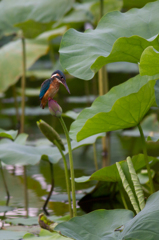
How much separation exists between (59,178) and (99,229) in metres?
0.77

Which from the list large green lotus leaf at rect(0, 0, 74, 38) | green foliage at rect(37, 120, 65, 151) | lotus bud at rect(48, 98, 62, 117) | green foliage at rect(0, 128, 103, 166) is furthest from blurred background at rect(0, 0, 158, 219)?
lotus bud at rect(48, 98, 62, 117)

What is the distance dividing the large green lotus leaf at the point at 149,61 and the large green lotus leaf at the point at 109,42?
7 cm

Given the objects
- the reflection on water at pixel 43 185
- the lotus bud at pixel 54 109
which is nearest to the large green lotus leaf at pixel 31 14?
the reflection on water at pixel 43 185

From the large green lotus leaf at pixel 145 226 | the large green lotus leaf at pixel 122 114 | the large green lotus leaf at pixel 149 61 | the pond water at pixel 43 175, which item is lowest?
the pond water at pixel 43 175

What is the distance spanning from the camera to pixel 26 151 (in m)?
1.22

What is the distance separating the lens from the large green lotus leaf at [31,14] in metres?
1.91

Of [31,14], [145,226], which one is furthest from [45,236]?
[31,14]

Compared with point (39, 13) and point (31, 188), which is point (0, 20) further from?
point (31, 188)

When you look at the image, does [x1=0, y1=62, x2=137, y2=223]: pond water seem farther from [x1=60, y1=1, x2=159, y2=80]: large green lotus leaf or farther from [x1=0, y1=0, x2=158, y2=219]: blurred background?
[x1=60, y1=1, x2=159, y2=80]: large green lotus leaf

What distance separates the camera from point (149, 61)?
79cm

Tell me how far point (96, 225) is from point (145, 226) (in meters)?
0.14

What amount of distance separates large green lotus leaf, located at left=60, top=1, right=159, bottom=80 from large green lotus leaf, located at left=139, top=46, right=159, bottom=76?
68 millimetres

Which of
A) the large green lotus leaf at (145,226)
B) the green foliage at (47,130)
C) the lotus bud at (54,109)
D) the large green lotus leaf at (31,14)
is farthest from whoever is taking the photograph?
the large green lotus leaf at (31,14)

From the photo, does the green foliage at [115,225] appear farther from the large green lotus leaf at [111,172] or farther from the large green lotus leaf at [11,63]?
the large green lotus leaf at [11,63]
